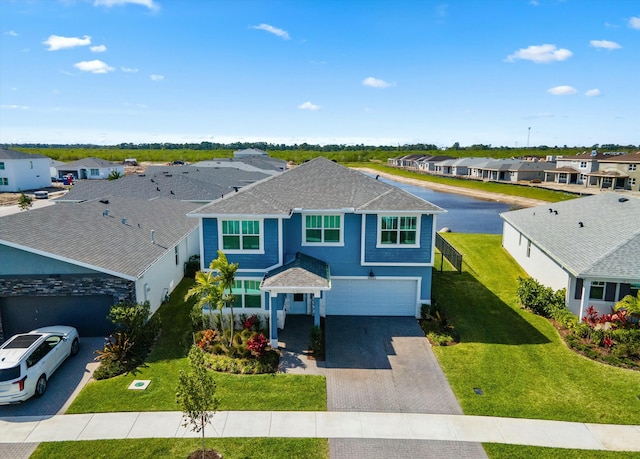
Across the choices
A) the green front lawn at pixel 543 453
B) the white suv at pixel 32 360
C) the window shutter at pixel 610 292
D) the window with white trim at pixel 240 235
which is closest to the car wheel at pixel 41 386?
the white suv at pixel 32 360

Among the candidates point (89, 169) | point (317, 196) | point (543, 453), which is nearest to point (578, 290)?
point (543, 453)

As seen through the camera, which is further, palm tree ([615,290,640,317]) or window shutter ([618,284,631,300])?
window shutter ([618,284,631,300])

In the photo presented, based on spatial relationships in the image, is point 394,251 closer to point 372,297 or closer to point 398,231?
point 398,231

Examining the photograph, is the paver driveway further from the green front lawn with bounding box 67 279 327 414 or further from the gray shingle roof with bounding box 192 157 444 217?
the gray shingle roof with bounding box 192 157 444 217

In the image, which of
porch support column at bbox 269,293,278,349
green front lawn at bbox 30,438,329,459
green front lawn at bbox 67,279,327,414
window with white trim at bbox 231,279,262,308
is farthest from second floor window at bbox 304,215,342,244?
green front lawn at bbox 30,438,329,459

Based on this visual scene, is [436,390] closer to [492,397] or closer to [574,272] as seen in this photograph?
[492,397]

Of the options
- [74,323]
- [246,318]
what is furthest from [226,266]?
[74,323]

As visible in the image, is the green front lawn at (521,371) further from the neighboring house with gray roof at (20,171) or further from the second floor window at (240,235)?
the neighboring house with gray roof at (20,171)
